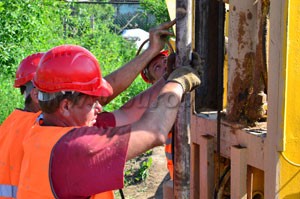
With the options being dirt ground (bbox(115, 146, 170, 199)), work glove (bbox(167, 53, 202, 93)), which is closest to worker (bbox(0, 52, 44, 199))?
work glove (bbox(167, 53, 202, 93))

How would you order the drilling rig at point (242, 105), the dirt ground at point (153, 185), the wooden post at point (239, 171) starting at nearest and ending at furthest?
the drilling rig at point (242, 105)
the wooden post at point (239, 171)
the dirt ground at point (153, 185)

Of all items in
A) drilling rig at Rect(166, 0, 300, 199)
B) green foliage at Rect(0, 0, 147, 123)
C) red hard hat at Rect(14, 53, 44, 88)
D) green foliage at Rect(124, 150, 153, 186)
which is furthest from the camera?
green foliage at Rect(0, 0, 147, 123)

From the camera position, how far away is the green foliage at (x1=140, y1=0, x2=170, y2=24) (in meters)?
17.9

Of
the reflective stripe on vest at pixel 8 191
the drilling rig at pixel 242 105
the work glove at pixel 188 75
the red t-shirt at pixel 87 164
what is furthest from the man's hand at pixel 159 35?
the reflective stripe on vest at pixel 8 191

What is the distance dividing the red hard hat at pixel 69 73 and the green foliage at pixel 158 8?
15272 mm

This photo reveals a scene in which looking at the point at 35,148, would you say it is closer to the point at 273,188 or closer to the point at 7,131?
the point at 7,131

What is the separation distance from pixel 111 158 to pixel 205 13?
1.30 m

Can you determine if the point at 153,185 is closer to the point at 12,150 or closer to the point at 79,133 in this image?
the point at 12,150

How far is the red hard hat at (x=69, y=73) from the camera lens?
8.18 feet

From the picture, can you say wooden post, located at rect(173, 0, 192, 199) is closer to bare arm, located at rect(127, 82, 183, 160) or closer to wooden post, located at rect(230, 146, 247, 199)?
bare arm, located at rect(127, 82, 183, 160)

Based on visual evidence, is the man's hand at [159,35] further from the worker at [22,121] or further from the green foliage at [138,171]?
the green foliage at [138,171]

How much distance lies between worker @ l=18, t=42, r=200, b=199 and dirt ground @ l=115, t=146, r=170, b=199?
15.9ft

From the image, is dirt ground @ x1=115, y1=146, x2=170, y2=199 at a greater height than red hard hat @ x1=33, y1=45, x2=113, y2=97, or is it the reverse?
red hard hat @ x1=33, y1=45, x2=113, y2=97

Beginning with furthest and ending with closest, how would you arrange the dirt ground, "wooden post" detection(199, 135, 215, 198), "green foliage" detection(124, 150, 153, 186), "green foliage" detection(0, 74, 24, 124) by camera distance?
1. "green foliage" detection(0, 74, 24, 124)
2. "green foliage" detection(124, 150, 153, 186)
3. the dirt ground
4. "wooden post" detection(199, 135, 215, 198)
